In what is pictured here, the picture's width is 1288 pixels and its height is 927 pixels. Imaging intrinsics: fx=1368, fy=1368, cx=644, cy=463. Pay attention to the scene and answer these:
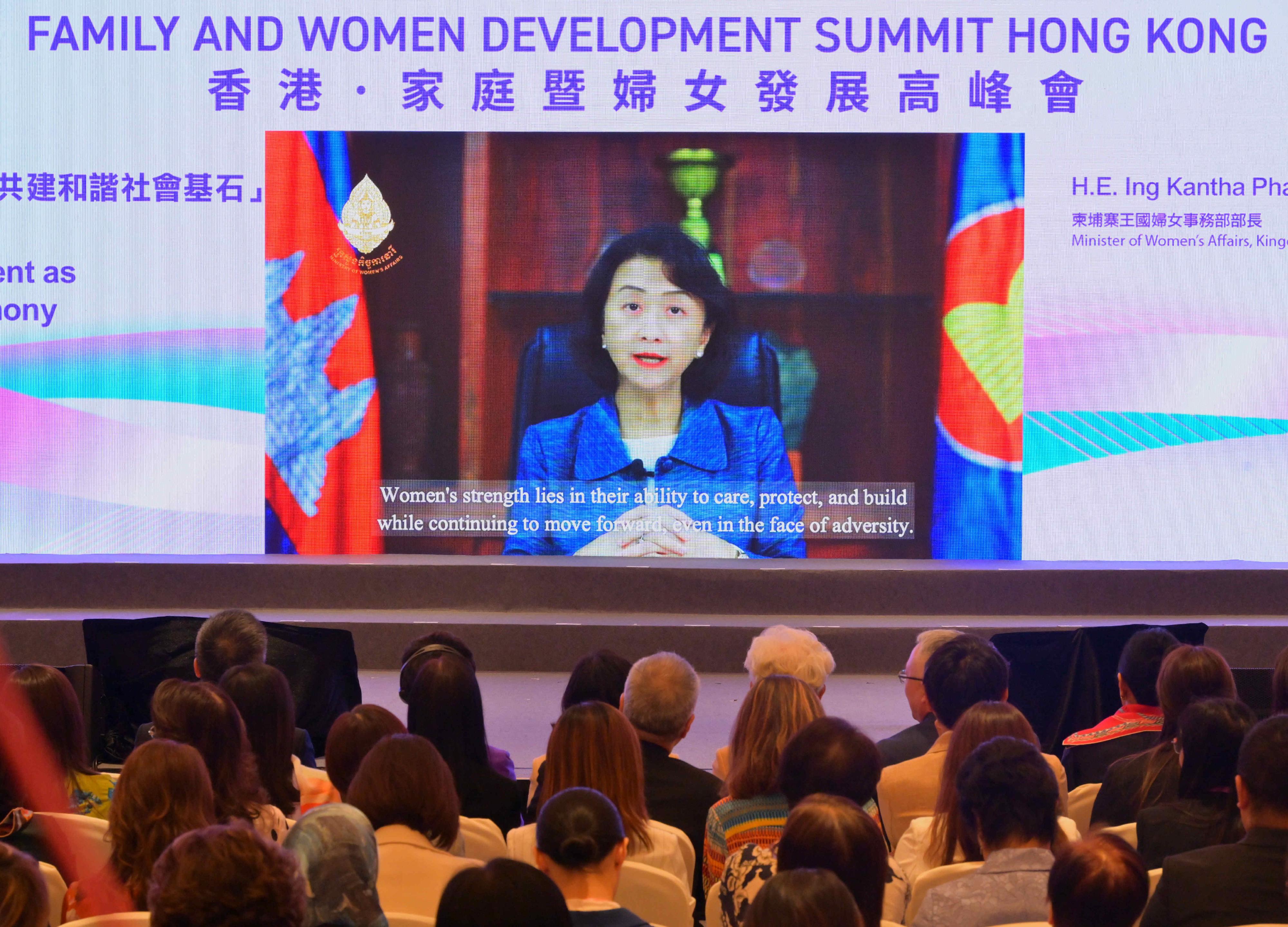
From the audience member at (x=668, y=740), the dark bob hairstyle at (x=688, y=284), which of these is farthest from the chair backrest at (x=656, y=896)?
the dark bob hairstyle at (x=688, y=284)

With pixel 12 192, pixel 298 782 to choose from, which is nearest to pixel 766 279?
pixel 12 192

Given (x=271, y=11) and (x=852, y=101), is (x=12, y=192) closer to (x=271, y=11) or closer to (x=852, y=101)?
(x=271, y=11)

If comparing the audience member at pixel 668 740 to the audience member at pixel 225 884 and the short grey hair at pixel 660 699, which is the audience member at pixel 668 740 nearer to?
the short grey hair at pixel 660 699

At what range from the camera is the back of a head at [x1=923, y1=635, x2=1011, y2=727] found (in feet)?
9.89

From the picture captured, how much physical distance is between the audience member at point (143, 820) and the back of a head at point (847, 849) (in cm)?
90

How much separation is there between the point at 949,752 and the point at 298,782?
1.38 metres

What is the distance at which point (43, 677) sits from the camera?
268 centimetres

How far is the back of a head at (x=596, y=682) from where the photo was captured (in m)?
3.25

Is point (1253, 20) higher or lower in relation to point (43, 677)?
higher

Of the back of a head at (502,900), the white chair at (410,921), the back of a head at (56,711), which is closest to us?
the back of a head at (502,900)

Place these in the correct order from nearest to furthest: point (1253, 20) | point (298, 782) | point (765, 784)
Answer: point (765, 784)
point (298, 782)
point (1253, 20)

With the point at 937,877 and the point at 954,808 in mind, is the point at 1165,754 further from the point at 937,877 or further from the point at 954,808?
the point at 937,877

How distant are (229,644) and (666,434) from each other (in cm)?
348

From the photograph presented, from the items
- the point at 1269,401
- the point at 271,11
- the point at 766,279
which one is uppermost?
the point at 271,11
